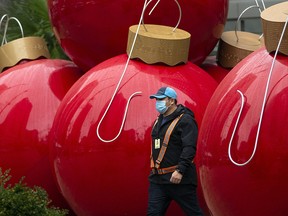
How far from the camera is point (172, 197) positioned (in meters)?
8.05

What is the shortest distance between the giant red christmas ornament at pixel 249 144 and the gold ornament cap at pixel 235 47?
2249 mm

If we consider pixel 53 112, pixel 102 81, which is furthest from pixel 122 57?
pixel 53 112

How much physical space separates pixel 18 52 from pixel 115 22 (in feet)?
5.95

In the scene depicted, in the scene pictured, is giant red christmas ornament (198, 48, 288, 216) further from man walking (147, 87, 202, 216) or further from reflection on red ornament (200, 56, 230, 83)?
reflection on red ornament (200, 56, 230, 83)

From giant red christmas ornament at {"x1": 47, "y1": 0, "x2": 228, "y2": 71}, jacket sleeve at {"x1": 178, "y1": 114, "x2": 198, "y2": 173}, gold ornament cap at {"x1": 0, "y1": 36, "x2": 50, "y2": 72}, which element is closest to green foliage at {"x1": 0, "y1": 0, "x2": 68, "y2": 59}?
gold ornament cap at {"x1": 0, "y1": 36, "x2": 50, "y2": 72}

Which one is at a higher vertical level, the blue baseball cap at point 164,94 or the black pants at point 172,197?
the blue baseball cap at point 164,94

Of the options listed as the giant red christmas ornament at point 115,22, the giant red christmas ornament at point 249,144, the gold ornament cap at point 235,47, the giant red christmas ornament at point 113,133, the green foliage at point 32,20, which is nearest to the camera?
the giant red christmas ornament at point 249,144

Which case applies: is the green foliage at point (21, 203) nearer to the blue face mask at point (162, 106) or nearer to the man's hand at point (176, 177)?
the man's hand at point (176, 177)

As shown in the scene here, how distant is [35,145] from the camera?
1015cm

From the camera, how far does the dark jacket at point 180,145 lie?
7.77m

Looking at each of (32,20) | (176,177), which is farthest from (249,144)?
(32,20)

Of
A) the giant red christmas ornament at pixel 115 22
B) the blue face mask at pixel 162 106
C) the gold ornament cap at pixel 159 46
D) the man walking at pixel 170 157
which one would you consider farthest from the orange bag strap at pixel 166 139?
the giant red christmas ornament at pixel 115 22

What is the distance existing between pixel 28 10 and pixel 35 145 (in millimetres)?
7883

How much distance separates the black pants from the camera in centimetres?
798
